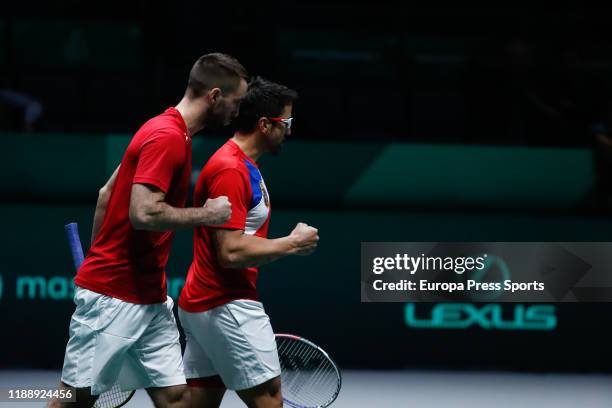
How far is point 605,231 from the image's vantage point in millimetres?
7180

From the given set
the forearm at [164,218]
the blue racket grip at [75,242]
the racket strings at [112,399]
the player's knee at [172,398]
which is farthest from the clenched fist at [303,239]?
the racket strings at [112,399]

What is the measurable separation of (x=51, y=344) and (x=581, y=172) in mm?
3732

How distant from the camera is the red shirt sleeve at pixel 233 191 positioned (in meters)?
3.80

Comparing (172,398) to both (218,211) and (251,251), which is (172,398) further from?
(218,211)

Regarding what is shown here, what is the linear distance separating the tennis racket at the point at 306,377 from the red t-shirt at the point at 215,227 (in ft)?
3.33

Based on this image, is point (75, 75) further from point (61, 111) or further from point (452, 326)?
point (452, 326)

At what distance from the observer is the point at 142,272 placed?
3.77 m

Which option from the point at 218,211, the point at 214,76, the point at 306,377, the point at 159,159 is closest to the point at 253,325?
the point at 218,211

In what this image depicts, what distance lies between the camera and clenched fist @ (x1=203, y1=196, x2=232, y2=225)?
3566 mm

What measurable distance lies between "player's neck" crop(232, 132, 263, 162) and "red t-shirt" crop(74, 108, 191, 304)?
0.36 meters

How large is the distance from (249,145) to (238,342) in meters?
0.74

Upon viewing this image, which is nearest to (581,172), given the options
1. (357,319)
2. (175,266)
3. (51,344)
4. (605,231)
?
(605,231)

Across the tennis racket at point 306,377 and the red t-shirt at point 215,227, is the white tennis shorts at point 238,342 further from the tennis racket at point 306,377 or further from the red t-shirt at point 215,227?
the tennis racket at point 306,377

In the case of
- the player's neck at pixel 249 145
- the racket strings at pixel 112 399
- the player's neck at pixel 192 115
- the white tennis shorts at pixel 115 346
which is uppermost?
the player's neck at pixel 192 115
